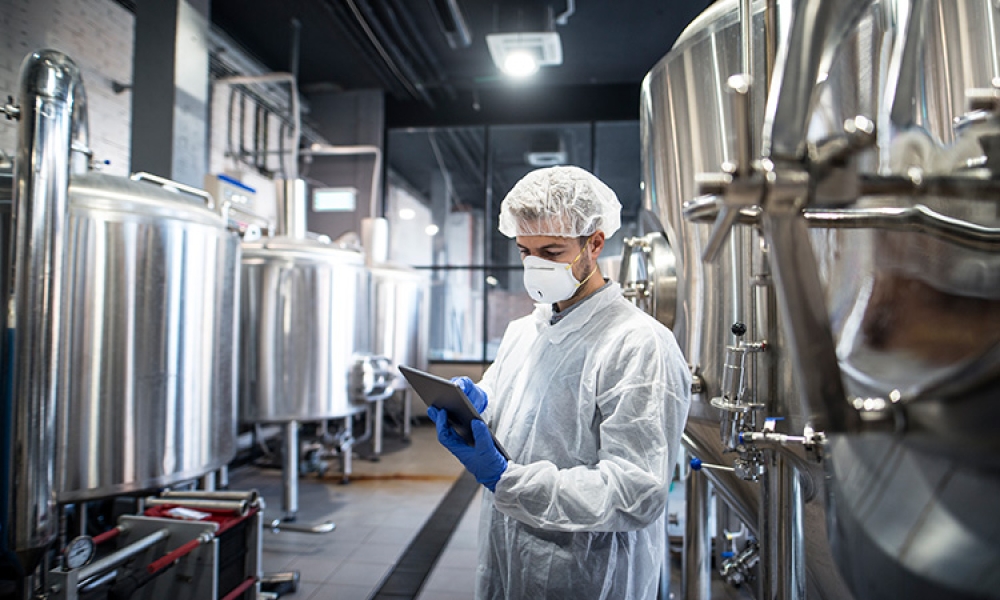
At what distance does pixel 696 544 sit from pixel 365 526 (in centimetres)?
192

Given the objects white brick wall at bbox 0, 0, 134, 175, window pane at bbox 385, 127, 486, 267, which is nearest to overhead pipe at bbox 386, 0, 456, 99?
window pane at bbox 385, 127, 486, 267

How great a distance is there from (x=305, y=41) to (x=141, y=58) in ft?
6.64

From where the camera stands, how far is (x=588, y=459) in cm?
112

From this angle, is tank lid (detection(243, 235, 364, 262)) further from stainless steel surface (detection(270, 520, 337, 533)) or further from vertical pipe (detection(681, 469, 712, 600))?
vertical pipe (detection(681, 469, 712, 600))

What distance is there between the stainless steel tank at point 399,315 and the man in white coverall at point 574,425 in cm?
364

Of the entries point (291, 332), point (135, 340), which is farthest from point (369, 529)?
point (135, 340)

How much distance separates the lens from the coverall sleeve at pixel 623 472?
985 mm

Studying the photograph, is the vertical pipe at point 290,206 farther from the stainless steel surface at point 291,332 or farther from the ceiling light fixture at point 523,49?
the ceiling light fixture at point 523,49

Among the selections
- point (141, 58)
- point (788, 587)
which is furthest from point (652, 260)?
point (141, 58)

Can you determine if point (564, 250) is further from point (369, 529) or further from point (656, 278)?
point (369, 529)

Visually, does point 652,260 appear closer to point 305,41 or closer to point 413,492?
point 413,492

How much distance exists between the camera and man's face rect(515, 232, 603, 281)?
1238mm

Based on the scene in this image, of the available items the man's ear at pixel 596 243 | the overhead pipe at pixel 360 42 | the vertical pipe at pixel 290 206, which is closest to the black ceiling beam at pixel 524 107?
the overhead pipe at pixel 360 42

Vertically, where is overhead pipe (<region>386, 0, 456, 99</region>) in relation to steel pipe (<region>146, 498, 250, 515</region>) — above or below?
above
